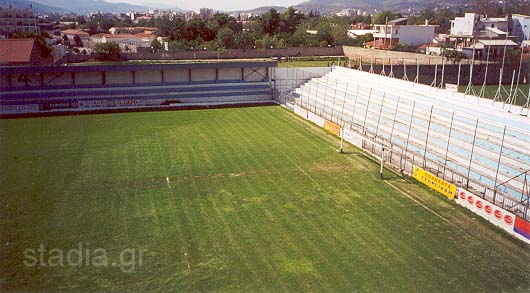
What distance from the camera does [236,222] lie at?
17.2m

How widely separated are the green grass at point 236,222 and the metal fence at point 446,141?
156cm

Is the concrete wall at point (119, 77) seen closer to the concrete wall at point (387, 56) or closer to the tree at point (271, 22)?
the concrete wall at point (387, 56)

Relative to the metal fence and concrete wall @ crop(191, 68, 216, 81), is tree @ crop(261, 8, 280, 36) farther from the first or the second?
the metal fence

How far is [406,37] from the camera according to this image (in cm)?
8681

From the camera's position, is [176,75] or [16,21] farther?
[16,21]

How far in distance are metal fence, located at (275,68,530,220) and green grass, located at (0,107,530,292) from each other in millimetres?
1563

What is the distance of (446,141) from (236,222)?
1348cm

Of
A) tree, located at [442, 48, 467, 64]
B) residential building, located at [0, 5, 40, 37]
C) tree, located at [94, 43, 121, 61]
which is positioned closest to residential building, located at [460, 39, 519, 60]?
tree, located at [442, 48, 467, 64]

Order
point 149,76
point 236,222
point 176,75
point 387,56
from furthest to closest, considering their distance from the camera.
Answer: point 387,56 < point 176,75 < point 149,76 < point 236,222

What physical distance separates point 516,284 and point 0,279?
14910 mm

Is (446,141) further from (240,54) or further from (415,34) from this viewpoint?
(415,34)

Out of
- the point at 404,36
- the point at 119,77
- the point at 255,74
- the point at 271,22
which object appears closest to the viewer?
the point at 119,77

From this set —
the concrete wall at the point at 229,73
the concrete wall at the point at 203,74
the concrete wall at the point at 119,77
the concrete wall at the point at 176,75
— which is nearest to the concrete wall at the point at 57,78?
the concrete wall at the point at 119,77

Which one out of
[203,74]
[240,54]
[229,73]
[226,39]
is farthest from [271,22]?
[203,74]
